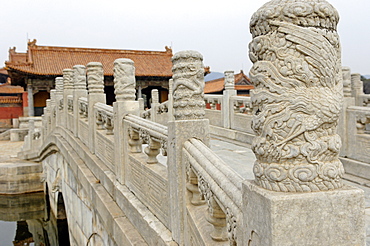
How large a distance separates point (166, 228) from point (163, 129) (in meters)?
0.88

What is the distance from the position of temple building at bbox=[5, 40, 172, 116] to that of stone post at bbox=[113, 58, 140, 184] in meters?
Result: 18.0

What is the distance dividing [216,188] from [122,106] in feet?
8.86

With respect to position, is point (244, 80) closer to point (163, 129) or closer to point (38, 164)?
point (38, 164)

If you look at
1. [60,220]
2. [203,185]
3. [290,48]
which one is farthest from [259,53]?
[60,220]

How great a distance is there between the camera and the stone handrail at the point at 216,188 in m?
1.78

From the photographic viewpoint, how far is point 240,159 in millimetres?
5730

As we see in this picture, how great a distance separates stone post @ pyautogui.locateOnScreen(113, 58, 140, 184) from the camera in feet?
14.5

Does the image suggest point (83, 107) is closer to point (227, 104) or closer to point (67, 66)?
point (227, 104)

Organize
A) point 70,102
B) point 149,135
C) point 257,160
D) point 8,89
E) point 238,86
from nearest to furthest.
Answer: point 257,160
point 149,135
point 70,102
point 238,86
point 8,89

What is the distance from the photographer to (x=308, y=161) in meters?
1.38

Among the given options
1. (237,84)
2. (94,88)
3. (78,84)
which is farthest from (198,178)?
(237,84)

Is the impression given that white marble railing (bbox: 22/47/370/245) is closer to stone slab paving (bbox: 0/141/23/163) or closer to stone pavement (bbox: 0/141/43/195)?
stone pavement (bbox: 0/141/43/195)

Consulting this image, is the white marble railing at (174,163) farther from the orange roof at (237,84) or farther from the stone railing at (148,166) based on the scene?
the orange roof at (237,84)

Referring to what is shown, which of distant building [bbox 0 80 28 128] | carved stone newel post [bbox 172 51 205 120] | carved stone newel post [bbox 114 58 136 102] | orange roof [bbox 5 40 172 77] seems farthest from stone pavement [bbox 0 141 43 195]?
distant building [bbox 0 80 28 128]
